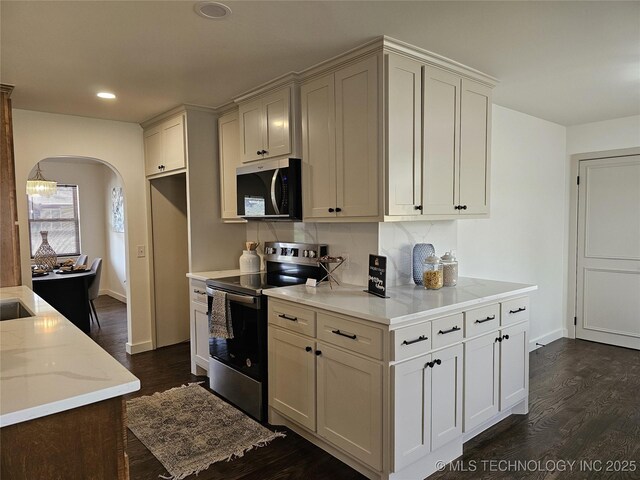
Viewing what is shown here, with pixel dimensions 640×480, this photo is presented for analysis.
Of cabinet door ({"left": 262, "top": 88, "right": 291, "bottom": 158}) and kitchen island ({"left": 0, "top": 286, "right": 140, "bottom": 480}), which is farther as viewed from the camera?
cabinet door ({"left": 262, "top": 88, "right": 291, "bottom": 158})

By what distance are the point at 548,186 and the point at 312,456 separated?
3.84 meters

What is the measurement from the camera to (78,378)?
1299 millimetres

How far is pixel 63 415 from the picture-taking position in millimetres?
1223

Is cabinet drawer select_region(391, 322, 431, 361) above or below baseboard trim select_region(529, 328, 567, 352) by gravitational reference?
above

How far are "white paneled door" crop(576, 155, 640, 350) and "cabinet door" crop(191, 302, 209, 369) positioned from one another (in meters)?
4.18

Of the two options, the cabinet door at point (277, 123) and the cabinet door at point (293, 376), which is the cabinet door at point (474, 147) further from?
the cabinet door at point (293, 376)

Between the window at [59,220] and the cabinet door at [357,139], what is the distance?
22.3 ft

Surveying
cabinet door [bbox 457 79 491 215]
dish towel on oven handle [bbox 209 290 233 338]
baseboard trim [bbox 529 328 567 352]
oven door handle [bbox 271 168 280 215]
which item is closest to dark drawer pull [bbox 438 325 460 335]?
cabinet door [bbox 457 79 491 215]

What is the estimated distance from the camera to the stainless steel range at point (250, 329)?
291 centimetres

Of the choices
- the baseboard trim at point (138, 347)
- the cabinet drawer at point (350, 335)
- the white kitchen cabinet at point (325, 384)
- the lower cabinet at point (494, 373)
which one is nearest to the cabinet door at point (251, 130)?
the white kitchen cabinet at point (325, 384)

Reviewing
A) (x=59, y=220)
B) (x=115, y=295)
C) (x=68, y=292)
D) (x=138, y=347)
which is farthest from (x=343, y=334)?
(x=59, y=220)

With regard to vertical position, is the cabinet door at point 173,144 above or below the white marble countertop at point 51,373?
above

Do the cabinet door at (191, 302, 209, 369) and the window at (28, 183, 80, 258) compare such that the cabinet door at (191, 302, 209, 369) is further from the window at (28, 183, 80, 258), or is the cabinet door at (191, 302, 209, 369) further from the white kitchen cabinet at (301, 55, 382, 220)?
the window at (28, 183, 80, 258)

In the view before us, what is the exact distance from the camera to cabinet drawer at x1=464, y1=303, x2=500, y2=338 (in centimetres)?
249
